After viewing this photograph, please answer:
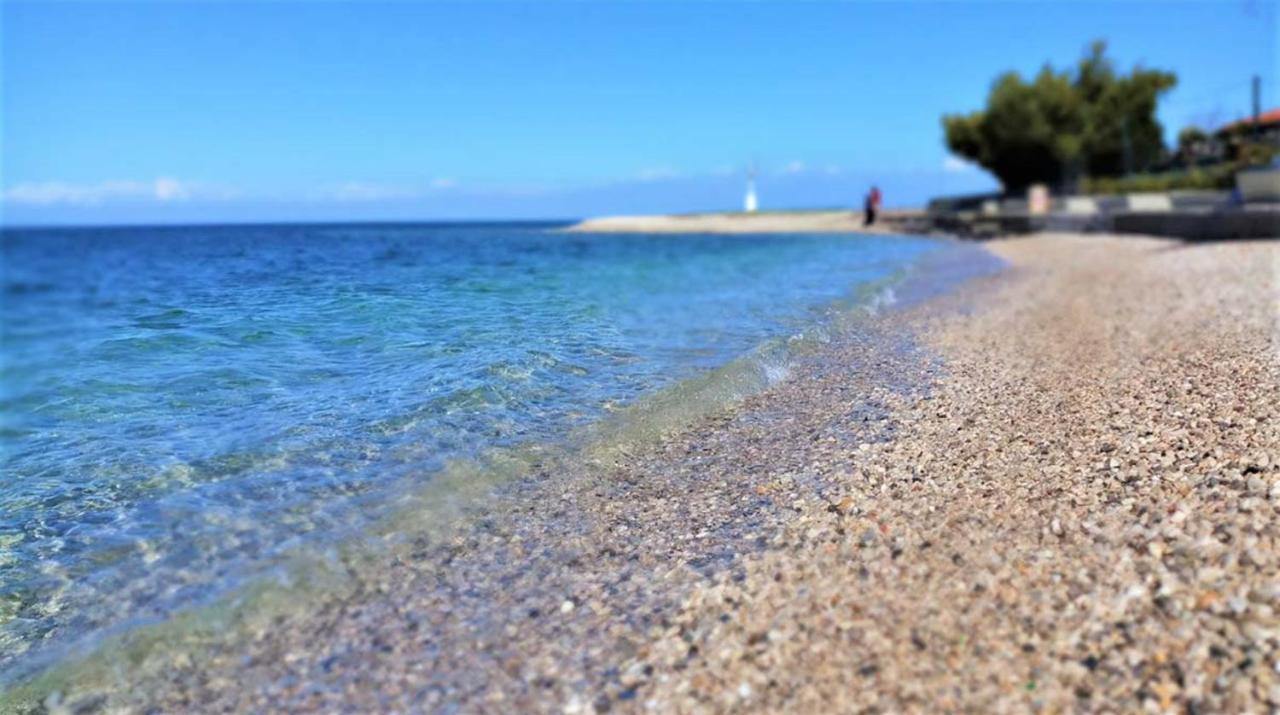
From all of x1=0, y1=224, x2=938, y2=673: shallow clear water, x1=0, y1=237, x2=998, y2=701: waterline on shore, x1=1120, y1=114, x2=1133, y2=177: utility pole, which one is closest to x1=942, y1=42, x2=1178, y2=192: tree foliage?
x1=1120, y1=114, x2=1133, y2=177: utility pole

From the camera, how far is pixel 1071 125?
5275cm

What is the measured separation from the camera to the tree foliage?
52125 mm

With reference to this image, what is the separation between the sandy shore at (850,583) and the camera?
3002 mm

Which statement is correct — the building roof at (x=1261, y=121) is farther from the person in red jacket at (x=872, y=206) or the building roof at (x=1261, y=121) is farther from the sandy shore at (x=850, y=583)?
the sandy shore at (x=850, y=583)

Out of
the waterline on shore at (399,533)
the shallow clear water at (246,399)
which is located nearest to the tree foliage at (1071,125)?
the shallow clear water at (246,399)

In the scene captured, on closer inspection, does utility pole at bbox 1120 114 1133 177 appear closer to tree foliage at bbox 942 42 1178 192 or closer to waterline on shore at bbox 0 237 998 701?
tree foliage at bbox 942 42 1178 192

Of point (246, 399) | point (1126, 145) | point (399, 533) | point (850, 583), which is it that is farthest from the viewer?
point (1126, 145)

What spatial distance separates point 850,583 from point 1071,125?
187 ft

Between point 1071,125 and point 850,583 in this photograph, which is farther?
point 1071,125

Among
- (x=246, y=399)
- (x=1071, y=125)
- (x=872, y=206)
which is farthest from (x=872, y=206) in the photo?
(x=246, y=399)

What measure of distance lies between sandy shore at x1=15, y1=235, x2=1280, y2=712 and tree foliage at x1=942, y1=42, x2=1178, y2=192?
51468mm

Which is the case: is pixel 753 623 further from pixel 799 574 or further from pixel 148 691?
pixel 148 691

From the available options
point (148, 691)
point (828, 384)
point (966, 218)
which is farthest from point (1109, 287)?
point (966, 218)

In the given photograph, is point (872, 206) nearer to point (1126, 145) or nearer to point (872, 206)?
point (872, 206)
